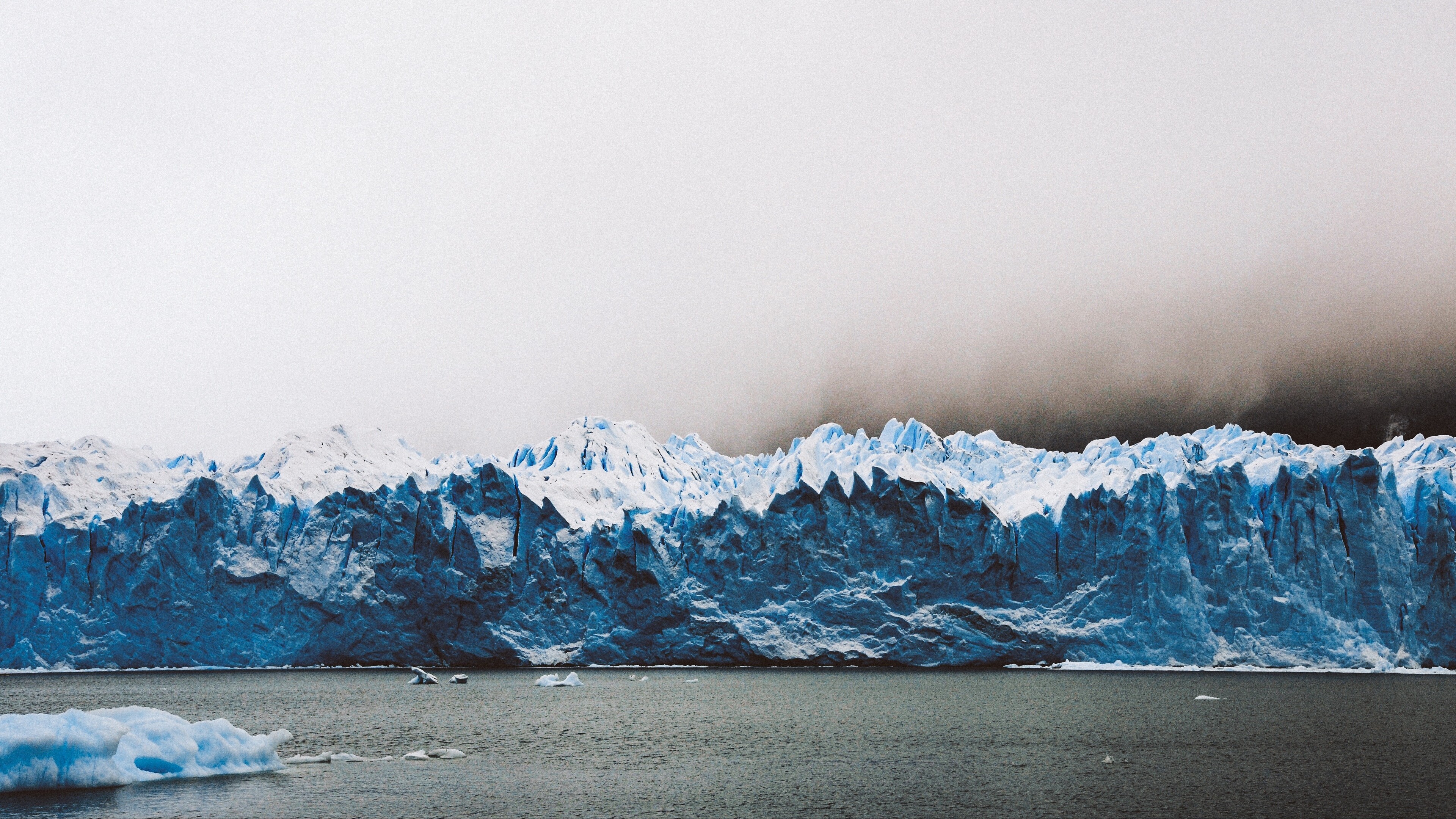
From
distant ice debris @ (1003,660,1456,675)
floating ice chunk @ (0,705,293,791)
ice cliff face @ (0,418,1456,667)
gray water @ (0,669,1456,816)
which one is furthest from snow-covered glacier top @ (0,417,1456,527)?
floating ice chunk @ (0,705,293,791)

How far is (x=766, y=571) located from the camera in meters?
78.1

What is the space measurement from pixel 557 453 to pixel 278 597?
114ft

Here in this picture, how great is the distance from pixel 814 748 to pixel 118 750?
18817 mm

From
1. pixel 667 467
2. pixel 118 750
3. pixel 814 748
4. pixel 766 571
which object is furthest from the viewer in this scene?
pixel 667 467

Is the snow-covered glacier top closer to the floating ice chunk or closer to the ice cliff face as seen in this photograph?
the ice cliff face

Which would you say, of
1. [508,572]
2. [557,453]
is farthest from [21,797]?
[557,453]

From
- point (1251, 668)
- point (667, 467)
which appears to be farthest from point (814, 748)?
point (667, 467)

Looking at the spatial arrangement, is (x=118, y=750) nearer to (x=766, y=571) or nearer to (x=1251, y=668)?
(x=766, y=571)

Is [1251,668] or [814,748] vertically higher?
[814,748]

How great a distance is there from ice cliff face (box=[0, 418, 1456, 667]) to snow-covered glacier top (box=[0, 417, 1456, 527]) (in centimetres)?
65

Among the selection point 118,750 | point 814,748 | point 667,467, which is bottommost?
point 814,748

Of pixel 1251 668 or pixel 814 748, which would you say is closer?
pixel 814 748

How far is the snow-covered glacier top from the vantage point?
79750 mm

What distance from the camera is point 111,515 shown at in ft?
262
